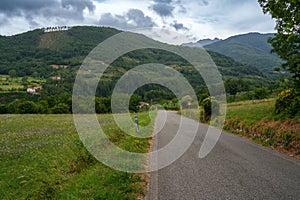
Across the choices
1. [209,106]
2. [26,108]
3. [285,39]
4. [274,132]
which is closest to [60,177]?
[274,132]

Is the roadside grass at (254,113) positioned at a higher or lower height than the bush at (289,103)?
lower

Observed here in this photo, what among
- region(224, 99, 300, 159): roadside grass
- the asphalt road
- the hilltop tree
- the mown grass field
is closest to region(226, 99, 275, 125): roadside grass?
region(224, 99, 300, 159): roadside grass

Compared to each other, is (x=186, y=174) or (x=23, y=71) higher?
(x=23, y=71)

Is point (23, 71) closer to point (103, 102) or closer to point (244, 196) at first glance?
point (103, 102)

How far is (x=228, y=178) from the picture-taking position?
326 inches

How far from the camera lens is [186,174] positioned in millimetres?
8961

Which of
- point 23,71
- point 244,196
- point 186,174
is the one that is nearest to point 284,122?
point 186,174

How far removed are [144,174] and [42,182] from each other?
10.5 ft

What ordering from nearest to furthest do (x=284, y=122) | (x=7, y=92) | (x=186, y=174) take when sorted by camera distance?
(x=186, y=174), (x=284, y=122), (x=7, y=92)

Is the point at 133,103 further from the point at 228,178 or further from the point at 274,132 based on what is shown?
the point at 228,178

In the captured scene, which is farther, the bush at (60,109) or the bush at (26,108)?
the bush at (60,109)

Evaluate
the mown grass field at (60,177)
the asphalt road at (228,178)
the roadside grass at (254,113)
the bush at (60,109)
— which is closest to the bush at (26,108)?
the bush at (60,109)

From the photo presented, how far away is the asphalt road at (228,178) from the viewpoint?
22.6ft

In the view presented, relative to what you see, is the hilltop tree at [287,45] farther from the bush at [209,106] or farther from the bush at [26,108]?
the bush at [26,108]
